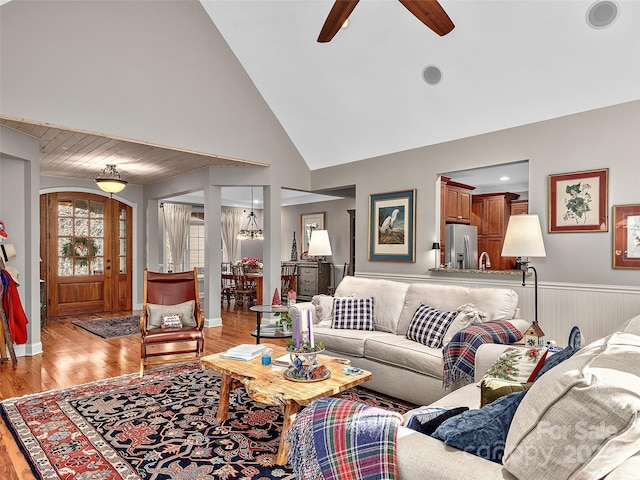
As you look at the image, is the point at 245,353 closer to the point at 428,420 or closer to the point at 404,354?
the point at 404,354

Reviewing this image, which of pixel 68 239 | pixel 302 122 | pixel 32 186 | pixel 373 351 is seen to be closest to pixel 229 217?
pixel 68 239

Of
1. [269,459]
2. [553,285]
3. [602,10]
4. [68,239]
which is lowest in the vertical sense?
[269,459]

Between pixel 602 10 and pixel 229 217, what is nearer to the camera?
pixel 602 10

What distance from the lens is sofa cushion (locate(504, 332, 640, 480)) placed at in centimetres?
98

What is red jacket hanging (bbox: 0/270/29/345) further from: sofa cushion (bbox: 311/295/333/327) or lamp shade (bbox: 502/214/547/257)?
lamp shade (bbox: 502/214/547/257)

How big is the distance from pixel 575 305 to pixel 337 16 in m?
3.37

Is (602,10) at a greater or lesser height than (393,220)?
greater

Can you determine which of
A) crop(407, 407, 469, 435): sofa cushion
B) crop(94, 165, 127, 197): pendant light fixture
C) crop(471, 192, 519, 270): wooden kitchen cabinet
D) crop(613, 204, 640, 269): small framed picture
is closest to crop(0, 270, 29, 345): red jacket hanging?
crop(94, 165, 127, 197): pendant light fixture

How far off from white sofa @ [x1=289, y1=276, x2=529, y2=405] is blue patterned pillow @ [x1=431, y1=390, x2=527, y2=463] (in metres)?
1.55

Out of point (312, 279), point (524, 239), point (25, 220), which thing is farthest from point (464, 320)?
point (312, 279)

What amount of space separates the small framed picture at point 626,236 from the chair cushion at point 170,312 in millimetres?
4217

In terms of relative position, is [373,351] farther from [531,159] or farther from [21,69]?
[21,69]

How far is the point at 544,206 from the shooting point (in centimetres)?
414

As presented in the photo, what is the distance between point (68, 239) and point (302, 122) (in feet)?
15.6
